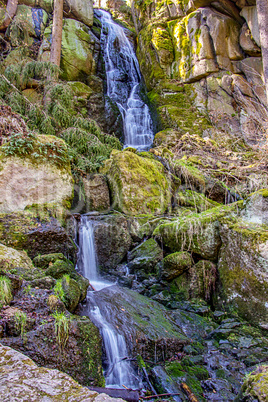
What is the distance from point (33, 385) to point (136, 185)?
6.49 m

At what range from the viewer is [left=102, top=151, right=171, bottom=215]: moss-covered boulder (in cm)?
748

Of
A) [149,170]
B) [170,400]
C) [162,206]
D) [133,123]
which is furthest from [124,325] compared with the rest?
[133,123]

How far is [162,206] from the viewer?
789 centimetres

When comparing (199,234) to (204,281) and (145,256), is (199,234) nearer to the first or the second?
(204,281)

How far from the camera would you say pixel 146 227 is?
23.0ft

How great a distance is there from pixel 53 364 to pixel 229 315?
3.45 m

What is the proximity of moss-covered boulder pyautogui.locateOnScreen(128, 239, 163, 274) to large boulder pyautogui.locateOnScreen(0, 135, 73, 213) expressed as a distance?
88.9 inches

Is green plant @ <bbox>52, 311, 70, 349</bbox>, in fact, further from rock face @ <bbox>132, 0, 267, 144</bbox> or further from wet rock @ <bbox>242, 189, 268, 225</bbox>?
rock face @ <bbox>132, 0, 267, 144</bbox>

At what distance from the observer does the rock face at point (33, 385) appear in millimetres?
1375


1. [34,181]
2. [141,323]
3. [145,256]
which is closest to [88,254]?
[145,256]

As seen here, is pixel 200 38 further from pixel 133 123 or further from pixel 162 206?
pixel 162 206

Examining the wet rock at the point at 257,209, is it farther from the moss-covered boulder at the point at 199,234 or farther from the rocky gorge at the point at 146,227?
the moss-covered boulder at the point at 199,234

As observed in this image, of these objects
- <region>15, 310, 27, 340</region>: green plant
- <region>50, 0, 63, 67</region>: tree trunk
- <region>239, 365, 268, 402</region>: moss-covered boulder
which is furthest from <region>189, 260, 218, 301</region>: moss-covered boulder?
<region>50, 0, 63, 67</region>: tree trunk

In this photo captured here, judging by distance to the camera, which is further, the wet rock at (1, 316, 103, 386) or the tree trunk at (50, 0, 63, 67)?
the tree trunk at (50, 0, 63, 67)
